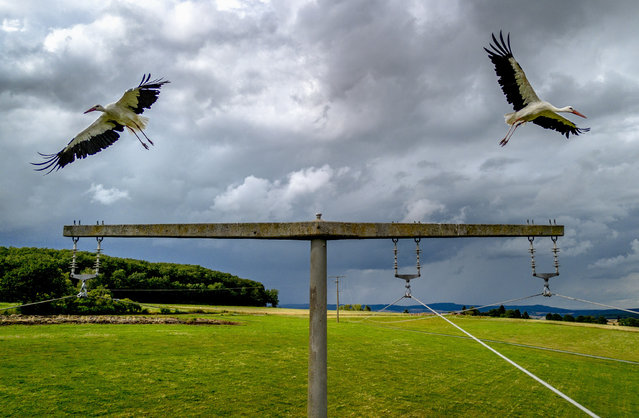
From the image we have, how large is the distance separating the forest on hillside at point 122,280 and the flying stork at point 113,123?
11.5 metres

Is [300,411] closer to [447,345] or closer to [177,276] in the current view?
[447,345]

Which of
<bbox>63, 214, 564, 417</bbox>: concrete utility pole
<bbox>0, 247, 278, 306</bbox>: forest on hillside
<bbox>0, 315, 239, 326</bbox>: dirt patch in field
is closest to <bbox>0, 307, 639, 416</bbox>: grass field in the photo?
<bbox>0, 315, 239, 326</bbox>: dirt patch in field

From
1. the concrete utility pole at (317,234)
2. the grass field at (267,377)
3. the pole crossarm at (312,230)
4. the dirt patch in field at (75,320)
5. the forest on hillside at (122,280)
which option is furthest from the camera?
the forest on hillside at (122,280)

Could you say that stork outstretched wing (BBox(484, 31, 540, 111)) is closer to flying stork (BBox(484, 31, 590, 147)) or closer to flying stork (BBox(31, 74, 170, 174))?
flying stork (BBox(484, 31, 590, 147))

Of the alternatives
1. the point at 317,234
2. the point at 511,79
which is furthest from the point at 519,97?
the point at 317,234

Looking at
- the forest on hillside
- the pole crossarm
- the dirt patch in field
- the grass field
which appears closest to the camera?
the pole crossarm

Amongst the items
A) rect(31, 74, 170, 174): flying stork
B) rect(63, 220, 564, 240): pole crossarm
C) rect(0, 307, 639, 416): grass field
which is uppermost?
rect(31, 74, 170, 174): flying stork

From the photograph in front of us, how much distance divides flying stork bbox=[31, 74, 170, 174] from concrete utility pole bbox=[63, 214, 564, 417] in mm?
3177

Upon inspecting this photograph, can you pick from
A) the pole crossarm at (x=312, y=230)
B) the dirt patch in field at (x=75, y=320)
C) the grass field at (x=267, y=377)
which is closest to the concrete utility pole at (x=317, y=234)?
the pole crossarm at (x=312, y=230)

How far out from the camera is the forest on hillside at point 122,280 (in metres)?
15.8

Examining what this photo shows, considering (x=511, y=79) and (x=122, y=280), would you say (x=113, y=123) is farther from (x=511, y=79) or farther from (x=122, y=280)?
(x=122, y=280)

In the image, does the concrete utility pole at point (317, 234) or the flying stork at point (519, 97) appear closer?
the concrete utility pole at point (317, 234)

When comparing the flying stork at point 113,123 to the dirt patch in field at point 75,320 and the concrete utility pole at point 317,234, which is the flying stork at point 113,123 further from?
the dirt patch in field at point 75,320

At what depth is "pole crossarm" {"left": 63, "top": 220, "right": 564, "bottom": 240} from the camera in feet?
11.2
